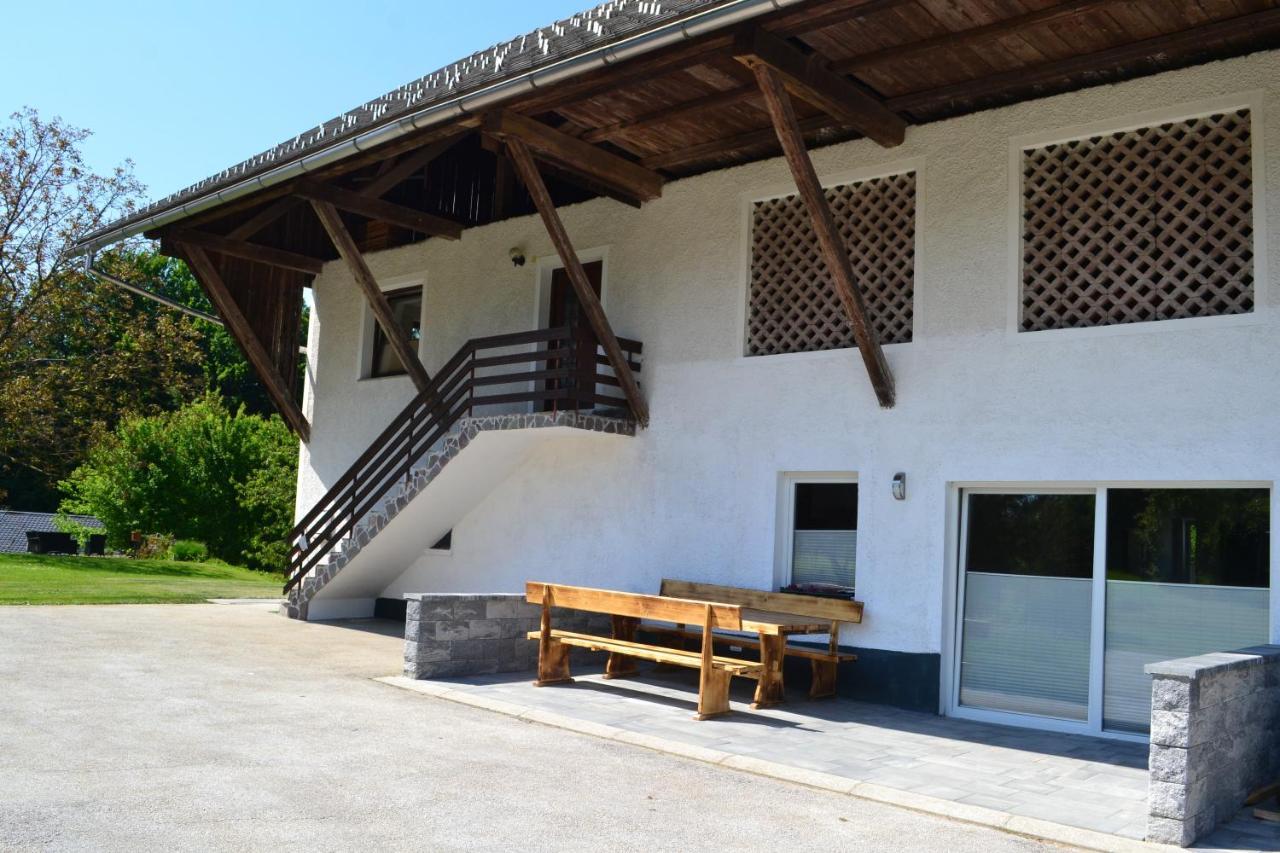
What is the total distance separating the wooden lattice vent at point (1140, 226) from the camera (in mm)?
8086

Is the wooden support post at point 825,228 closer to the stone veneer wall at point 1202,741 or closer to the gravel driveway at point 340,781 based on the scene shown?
the stone veneer wall at point 1202,741

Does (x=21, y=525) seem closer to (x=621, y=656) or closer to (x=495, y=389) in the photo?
(x=495, y=389)

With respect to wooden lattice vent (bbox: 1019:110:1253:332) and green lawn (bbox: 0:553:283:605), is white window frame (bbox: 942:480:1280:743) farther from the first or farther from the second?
green lawn (bbox: 0:553:283:605)

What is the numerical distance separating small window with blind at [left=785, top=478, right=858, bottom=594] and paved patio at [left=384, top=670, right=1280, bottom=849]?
3.95 feet

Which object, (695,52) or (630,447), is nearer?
(695,52)

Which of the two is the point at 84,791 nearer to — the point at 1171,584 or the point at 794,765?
the point at 794,765

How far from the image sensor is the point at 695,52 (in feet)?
26.8

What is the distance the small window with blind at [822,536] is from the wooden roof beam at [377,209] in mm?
5595

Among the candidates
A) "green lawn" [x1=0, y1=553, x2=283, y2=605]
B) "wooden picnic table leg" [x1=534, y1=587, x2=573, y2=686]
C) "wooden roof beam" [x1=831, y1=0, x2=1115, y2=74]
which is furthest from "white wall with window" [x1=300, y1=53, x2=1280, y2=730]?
"green lawn" [x1=0, y1=553, x2=283, y2=605]

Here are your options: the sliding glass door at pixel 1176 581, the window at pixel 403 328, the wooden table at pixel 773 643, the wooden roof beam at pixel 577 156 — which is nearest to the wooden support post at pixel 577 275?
the wooden roof beam at pixel 577 156

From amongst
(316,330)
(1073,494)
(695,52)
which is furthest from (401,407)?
(1073,494)

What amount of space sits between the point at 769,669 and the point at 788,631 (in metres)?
0.42

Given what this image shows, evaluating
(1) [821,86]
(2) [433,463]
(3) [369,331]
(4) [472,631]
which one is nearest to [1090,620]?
(1) [821,86]

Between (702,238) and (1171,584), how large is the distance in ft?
18.0
